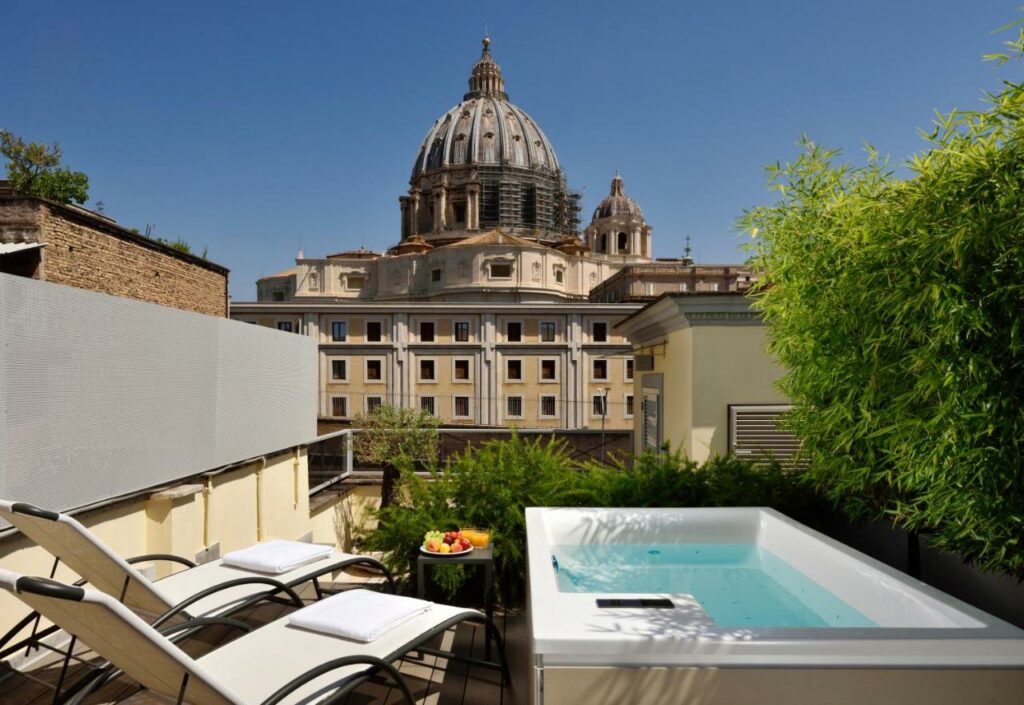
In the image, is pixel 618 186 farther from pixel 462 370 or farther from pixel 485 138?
pixel 462 370

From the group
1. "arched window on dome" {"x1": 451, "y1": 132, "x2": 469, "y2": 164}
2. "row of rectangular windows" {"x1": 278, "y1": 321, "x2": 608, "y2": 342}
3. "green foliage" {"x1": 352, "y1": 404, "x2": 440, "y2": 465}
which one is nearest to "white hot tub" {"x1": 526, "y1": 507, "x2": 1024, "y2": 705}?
"green foliage" {"x1": 352, "y1": 404, "x2": 440, "y2": 465}

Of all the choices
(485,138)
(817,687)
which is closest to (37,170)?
(817,687)

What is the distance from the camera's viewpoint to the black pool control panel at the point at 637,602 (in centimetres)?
317

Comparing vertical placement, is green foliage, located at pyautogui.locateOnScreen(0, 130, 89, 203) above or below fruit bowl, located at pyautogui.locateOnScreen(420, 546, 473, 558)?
above

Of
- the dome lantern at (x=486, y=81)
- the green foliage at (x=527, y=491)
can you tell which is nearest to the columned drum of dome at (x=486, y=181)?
the dome lantern at (x=486, y=81)

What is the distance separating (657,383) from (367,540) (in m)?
4.80

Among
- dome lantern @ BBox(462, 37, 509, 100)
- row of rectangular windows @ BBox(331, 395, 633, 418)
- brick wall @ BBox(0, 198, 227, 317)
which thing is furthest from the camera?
dome lantern @ BBox(462, 37, 509, 100)

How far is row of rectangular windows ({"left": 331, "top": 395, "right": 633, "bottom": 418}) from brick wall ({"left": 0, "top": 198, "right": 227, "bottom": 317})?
850 inches

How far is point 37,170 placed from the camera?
1842 cm

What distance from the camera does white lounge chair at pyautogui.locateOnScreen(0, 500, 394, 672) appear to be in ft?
11.2

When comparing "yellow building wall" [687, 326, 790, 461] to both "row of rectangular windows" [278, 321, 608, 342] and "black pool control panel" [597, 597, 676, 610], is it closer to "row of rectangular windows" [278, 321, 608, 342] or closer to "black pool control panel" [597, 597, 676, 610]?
"black pool control panel" [597, 597, 676, 610]

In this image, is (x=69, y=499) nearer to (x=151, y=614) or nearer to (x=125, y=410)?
(x=125, y=410)

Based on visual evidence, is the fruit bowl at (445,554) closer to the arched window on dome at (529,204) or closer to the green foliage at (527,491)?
the green foliage at (527,491)

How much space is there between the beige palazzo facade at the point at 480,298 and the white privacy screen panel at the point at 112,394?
11426mm
